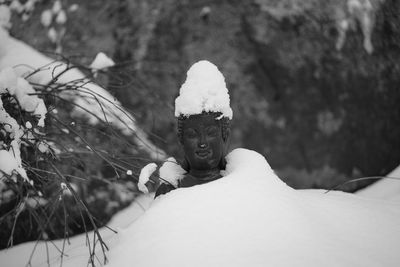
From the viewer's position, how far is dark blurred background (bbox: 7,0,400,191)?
304cm

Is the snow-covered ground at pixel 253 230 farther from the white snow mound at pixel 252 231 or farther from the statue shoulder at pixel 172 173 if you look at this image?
the statue shoulder at pixel 172 173

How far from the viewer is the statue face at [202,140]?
1.68 metres

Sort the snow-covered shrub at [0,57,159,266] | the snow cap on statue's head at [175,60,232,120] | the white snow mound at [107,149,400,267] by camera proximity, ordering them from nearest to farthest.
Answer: the white snow mound at [107,149,400,267], the snow cap on statue's head at [175,60,232,120], the snow-covered shrub at [0,57,159,266]

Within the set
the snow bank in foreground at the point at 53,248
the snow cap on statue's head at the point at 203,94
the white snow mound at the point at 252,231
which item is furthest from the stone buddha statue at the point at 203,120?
the snow bank in foreground at the point at 53,248

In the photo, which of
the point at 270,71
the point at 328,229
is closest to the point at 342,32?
the point at 270,71

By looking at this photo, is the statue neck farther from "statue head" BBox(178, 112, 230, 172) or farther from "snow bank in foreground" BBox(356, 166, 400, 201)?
"snow bank in foreground" BBox(356, 166, 400, 201)

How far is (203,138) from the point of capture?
1687mm

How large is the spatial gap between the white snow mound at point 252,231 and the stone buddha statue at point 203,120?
176 mm

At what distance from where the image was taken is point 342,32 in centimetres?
315

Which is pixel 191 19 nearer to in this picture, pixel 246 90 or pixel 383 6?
pixel 246 90

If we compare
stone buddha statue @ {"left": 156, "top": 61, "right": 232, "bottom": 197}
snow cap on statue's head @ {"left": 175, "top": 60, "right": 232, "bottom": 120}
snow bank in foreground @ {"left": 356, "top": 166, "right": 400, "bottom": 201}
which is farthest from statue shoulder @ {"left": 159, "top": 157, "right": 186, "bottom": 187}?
snow bank in foreground @ {"left": 356, "top": 166, "right": 400, "bottom": 201}

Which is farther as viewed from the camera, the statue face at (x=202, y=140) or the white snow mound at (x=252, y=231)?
the statue face at (x=202, y=140)

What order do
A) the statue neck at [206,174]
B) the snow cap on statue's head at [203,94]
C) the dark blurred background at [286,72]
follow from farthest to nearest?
the dark blurred background at [286,72] < the statue neck at [206,174] < the snow cap on statue's head at [203,94]

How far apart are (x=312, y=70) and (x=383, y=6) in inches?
36.2
